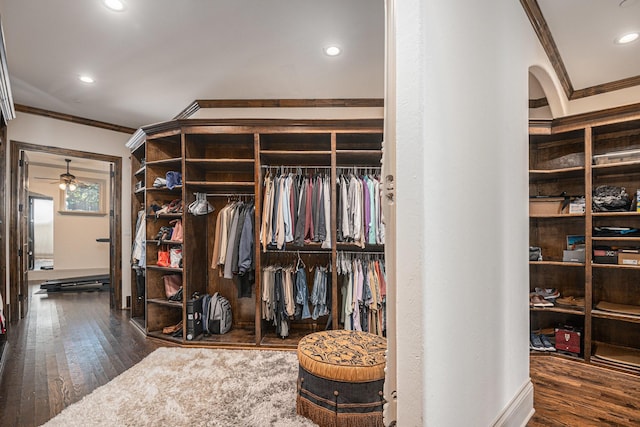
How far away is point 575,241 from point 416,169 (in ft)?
10.2

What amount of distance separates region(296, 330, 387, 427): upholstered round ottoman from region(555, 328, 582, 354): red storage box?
2.06 meters

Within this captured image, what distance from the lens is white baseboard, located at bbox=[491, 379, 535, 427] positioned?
4.78 feet

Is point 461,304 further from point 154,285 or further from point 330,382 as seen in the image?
point 154,285

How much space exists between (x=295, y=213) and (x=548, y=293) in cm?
257

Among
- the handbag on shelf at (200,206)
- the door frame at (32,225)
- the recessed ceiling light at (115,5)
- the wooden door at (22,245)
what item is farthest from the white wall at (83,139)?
the door frame at (32,225)

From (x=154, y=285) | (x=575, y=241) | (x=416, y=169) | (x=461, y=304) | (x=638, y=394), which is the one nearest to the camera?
(x=416, y=169)

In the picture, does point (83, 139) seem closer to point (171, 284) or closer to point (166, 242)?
point (166, 242)

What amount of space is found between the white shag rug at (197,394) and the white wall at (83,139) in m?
2.38

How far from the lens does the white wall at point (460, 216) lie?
3.14 feet

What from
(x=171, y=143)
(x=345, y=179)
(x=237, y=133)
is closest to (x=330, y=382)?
(x=345, y=179)

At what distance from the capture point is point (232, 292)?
368 cm

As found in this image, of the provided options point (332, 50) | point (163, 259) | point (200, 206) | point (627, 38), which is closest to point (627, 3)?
point (627, 38)

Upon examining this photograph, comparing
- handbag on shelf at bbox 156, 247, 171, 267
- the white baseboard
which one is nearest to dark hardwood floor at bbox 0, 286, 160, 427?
handbag on shelf at bbox 156, 247, 171, 267

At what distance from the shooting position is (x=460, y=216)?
45.5 inches
